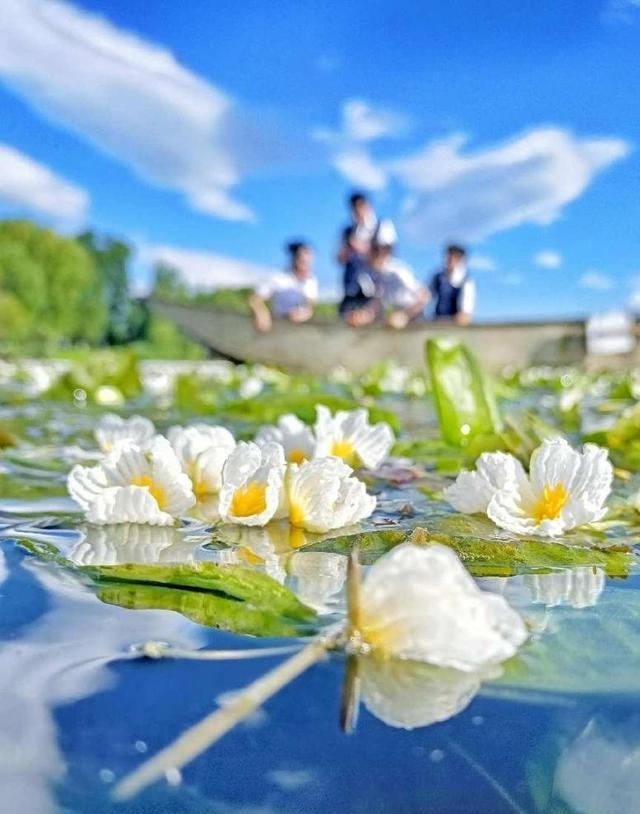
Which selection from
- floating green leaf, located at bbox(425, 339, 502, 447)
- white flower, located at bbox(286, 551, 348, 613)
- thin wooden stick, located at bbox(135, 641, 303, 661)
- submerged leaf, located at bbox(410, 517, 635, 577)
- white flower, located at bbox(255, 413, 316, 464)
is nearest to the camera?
thin wooden stick, located at bbox(135, 641, 303, 661)

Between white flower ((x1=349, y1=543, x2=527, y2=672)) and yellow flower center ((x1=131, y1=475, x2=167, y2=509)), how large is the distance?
17.5 inches

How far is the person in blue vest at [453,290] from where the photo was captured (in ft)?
31.7

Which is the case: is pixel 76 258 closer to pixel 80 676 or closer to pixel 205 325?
pixel 205 325

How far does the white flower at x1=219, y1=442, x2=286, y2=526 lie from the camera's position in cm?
73

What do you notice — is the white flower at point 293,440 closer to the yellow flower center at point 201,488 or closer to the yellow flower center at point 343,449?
the yellow flower center at point 343,449

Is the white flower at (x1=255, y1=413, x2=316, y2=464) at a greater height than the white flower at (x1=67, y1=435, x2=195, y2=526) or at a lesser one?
greater

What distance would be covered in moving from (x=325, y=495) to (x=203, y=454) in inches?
9.4

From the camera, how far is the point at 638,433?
1.49 m

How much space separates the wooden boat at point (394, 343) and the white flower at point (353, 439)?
246 inches

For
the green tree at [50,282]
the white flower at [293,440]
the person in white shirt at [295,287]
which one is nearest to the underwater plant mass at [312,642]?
the white flower at [293,440]

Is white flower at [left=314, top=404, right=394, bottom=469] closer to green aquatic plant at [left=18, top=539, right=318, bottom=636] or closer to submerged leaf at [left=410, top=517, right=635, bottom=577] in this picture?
submerged leaf at [left=410, top=517, right=635, bottom=577]

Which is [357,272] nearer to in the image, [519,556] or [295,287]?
[295,287]

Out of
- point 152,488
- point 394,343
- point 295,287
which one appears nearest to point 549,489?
point 152,488

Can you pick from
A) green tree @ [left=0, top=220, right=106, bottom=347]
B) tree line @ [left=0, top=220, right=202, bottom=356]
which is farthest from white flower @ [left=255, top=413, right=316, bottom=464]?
green tree @ [left=0, top=220, right=106, bottom=347]
